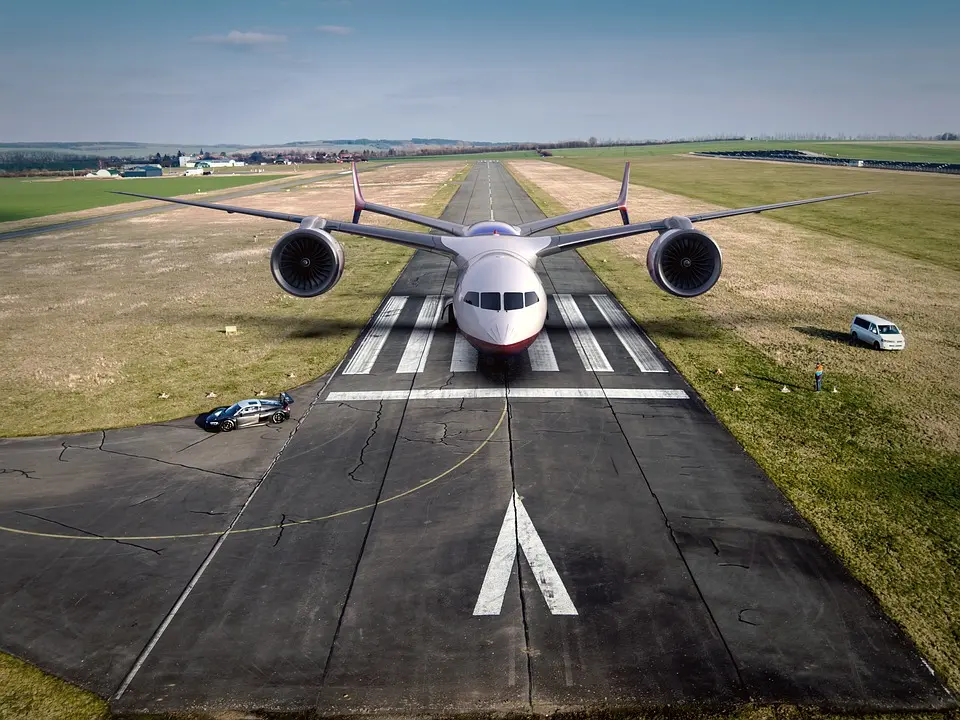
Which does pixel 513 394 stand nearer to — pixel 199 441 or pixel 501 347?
pixel 501 347

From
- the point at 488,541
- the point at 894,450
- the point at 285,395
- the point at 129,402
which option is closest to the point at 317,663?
the point at 488,541

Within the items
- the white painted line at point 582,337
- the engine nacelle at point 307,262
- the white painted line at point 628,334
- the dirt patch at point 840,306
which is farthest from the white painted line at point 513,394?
the dirt patch at point 840,306

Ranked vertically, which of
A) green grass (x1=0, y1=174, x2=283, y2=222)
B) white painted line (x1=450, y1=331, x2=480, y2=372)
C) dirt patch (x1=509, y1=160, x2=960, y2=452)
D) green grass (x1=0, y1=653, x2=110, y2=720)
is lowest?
green grass (x1=0, y1=653, x2=110, y2=720)

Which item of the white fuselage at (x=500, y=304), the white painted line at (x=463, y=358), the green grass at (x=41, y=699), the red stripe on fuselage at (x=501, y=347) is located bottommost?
the green grass at (x=41, y=699)

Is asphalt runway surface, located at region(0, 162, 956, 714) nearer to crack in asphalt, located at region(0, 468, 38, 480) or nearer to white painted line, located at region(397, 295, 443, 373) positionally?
crack in asphalt, located at region(0, 468, 38, 480)

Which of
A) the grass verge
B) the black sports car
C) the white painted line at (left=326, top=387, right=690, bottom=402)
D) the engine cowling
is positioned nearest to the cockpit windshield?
the white painted line at (left=326, top=387, right=690, bottom=402)

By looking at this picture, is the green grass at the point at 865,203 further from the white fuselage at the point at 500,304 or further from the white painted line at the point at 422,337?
the white fuselage at the point at 500,304

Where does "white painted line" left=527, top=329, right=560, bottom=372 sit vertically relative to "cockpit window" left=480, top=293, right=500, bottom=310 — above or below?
below
